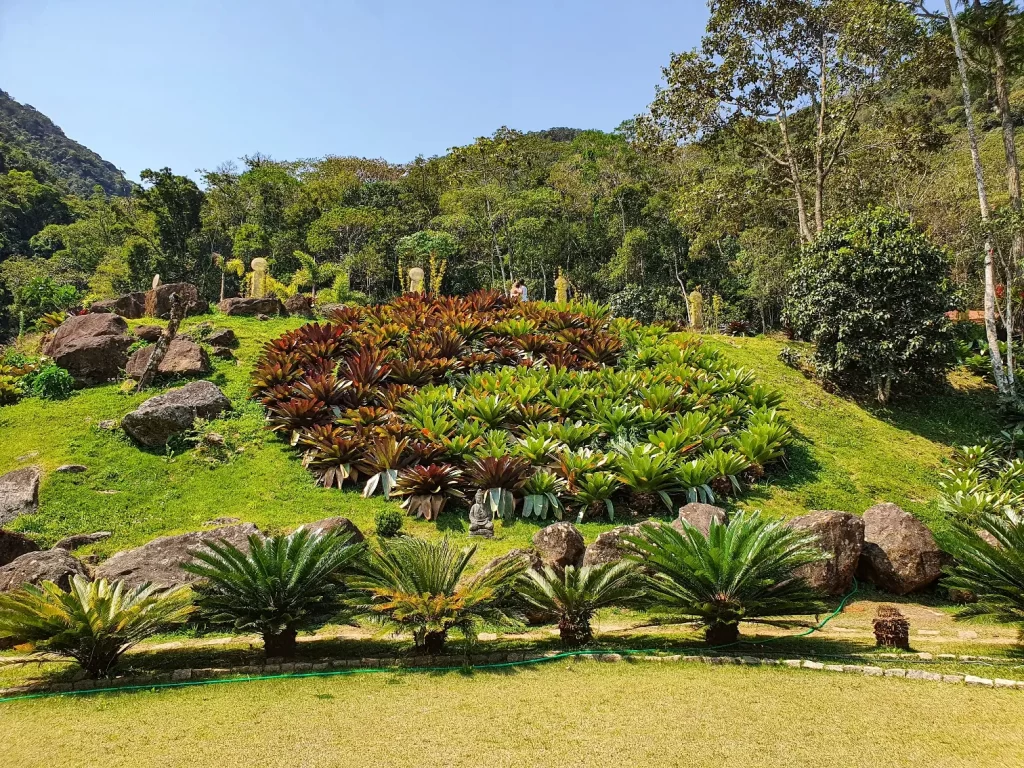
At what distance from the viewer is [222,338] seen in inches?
660

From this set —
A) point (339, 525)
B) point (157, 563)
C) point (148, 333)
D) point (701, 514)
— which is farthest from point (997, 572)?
point (148, 333)

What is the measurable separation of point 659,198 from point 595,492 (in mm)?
29214

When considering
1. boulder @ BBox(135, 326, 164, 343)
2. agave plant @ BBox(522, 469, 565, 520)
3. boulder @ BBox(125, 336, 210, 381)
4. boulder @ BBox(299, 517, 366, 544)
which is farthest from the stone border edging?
boulder @ BBox(135, 326, 164, 343)

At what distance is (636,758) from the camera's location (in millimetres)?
3293

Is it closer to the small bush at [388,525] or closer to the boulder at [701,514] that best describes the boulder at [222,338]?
the small bush at [388,525]

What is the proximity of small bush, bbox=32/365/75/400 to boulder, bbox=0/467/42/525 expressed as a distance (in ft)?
13.9

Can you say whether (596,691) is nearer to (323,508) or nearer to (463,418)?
(323,508)

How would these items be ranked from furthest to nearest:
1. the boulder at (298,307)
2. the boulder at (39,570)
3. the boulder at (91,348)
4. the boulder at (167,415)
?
the boulder at (298,307) < the boulder at (91,348) < the boulder at (167,415) < the boulder at (39,570)

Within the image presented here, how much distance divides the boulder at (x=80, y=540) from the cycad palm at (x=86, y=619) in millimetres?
4338

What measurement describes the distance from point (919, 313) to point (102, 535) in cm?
1665

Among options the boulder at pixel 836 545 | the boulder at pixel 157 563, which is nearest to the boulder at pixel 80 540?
the boulder at pixel 157 563

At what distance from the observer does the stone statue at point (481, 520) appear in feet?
31.0

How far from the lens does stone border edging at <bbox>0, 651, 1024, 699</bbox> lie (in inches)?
178

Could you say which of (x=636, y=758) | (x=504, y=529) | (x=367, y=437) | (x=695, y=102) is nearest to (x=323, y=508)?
(x=367, y=437)
